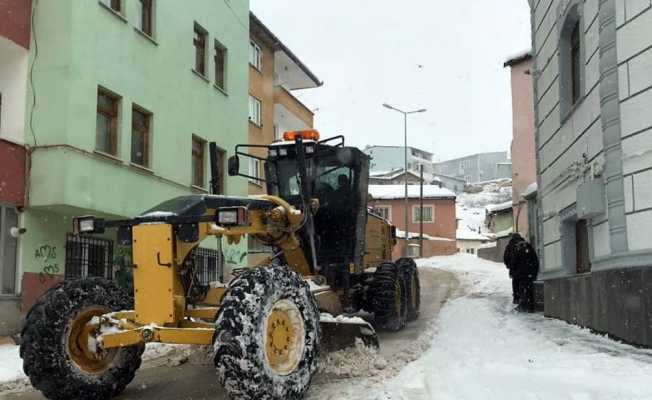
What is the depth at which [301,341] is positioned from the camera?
562 cm

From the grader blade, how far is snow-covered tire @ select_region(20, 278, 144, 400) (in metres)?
1.94

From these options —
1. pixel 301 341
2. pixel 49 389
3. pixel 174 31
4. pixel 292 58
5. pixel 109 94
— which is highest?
pixel 292 58

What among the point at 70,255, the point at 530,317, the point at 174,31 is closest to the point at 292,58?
the point at 174,31

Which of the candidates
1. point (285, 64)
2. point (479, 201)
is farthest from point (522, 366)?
point (479, 201)

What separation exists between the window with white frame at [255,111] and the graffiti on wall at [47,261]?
12.9 m

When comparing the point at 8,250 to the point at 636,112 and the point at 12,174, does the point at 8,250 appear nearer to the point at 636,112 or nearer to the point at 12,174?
the point at 12,174

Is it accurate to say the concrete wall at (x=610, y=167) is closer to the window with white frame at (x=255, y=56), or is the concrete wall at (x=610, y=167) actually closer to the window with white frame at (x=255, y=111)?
the window with white frame at (x=255, y=111)

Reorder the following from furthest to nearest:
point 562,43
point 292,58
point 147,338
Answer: point 292,58
point 562,43
point 147,338

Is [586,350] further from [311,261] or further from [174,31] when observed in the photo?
[174,31]

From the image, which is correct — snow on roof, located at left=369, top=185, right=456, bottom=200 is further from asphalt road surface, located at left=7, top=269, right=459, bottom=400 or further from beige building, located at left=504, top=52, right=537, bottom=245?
asphalt road surface, located at left=7, top=269, right=459, bottom=400

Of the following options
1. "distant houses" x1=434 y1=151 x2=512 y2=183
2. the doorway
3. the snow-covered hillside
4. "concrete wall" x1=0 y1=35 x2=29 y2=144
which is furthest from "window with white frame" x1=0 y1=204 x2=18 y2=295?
"distant houses" x1=434 y1=151 x2=512 y2=183

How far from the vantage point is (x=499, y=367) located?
20.4 feet

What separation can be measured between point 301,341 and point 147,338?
124 cm

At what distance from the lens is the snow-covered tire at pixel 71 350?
558 cm
